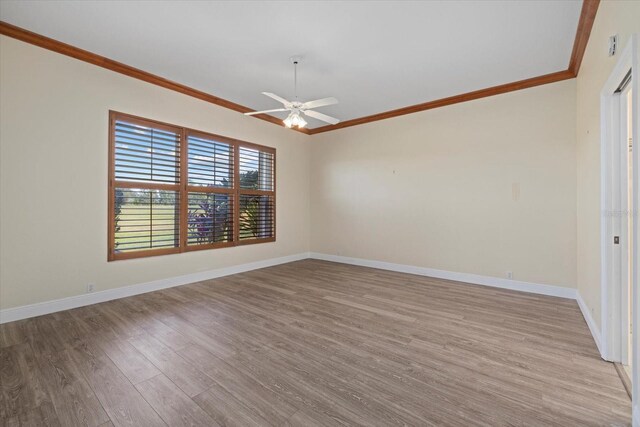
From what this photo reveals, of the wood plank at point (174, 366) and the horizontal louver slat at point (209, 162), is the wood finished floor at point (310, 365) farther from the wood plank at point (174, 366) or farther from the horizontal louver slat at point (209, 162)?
the horizontal louver slat at point (209, 162)

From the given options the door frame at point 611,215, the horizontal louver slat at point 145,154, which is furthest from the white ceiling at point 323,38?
the door frame at point 611,215

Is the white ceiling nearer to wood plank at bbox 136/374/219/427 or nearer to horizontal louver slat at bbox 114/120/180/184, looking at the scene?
horizontal louver slat at bbox 114/120/180/184

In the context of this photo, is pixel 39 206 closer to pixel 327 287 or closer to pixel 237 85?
pixel 237 85

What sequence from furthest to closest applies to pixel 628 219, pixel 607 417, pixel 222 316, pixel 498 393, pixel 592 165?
pixel 222 316 < pixel 592 165 < pixel 628 219 < pixel 498 393 < pixel 607 417

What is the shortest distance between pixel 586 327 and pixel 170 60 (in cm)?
568

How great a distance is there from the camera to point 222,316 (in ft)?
10.3

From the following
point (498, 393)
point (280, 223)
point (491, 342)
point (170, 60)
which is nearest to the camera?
point (498, 393)

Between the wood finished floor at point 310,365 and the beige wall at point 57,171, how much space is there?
49 cm

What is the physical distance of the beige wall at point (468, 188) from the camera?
3.83 metres

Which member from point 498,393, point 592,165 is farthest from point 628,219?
point 498,393

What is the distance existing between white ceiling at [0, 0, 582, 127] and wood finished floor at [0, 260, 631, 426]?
3128 mm

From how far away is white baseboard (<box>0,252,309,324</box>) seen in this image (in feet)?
9.84

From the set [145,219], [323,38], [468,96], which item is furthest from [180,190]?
[468,96]

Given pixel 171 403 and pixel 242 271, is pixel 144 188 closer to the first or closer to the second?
A: pixel 242 271
